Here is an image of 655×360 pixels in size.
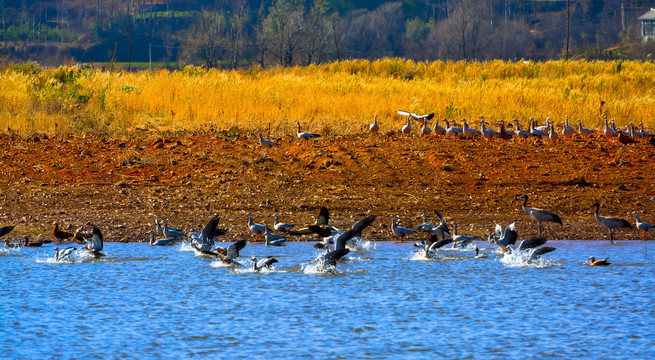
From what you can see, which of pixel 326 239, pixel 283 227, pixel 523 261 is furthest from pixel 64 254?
pixel 523 261

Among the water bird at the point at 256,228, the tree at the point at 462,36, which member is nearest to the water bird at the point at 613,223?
the water bird at the point at 256,228

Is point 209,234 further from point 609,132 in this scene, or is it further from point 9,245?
point 609,132

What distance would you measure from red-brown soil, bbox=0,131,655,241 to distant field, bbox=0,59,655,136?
5.95 feet

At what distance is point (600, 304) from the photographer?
10.2 metres

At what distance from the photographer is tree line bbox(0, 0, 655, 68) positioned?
87.8m

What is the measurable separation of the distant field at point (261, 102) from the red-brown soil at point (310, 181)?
1813 mm

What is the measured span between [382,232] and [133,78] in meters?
17.4

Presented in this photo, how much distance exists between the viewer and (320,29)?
3575 inches

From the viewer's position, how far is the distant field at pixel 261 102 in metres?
22.7

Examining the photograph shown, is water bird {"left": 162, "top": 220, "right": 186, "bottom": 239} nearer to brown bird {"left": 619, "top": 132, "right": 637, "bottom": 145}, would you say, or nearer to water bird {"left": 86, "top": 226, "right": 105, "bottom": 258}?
water bird {"left": 86, "top": 226, "right": 105, "bottom": 258}

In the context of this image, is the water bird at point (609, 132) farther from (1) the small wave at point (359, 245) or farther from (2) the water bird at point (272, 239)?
(2) the water bird at point (272, 239)

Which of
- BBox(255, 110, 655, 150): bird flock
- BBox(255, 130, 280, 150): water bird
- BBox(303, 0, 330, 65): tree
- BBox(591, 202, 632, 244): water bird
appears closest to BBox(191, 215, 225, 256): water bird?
BBox(591, 202, 632, 244): water bird

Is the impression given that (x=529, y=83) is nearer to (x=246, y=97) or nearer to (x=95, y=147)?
(x=246, y=97)

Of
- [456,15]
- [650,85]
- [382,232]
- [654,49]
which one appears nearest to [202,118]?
[382,232]
